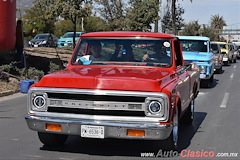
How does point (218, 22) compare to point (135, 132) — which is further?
point (218, 22)

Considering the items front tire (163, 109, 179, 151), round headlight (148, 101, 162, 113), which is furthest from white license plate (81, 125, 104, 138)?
front tire (163, 109, 179, 151)

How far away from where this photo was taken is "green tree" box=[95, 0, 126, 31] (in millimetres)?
35750

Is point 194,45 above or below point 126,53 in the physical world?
below

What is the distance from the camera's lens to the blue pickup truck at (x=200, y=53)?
1560 centimetres

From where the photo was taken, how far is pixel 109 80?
5762mm

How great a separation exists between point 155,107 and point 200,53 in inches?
423

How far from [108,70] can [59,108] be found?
3.55 feet

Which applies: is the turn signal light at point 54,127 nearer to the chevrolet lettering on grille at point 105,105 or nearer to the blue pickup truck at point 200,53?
the chevrolet lettering on grille at point 105,105

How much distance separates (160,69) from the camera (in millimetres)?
7000

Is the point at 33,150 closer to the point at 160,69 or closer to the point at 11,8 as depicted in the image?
the point at 160,69

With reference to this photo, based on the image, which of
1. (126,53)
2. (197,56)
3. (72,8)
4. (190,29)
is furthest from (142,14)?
(190,29)

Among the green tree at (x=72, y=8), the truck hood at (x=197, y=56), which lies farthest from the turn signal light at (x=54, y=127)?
the green tree at (x=72, y=8)

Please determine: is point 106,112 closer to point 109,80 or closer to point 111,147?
point 109,80

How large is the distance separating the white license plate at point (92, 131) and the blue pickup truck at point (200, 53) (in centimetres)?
1003
